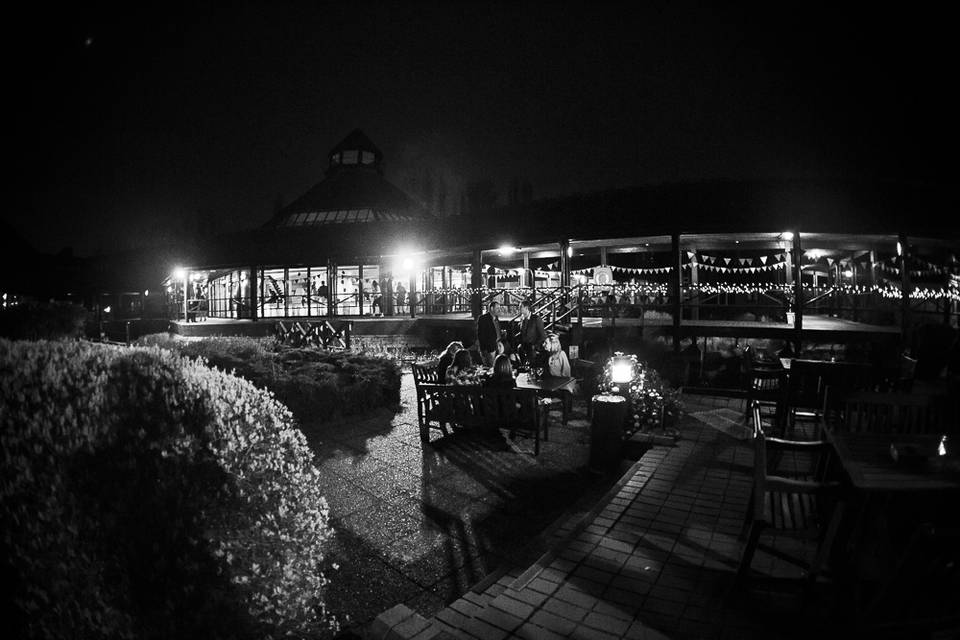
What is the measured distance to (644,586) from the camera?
2.87m

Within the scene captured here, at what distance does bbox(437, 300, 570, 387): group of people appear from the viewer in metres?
6.35

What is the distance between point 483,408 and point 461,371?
1.50 metres

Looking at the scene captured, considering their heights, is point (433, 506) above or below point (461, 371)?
below

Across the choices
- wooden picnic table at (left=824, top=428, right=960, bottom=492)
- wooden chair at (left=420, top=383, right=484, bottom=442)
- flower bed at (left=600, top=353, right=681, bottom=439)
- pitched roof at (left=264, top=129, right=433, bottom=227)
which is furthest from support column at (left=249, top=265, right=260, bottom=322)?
wooden picnic table at (left=824, top=428, right=960, bottom=492)

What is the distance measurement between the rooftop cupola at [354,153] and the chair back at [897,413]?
129 feet

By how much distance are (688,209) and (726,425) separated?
32.5ft

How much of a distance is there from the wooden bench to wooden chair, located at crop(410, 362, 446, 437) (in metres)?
0.02

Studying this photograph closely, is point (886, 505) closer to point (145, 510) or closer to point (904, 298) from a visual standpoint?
point (145, 510)

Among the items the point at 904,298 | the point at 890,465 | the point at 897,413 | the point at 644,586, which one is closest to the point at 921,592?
the point at 890,465

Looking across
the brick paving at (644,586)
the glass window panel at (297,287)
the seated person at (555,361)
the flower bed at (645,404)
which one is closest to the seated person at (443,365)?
the seated person at (555,361)

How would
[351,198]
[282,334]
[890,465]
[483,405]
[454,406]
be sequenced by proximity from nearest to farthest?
[890,465]
[483,405]
[454,406]
[282,334]
[351,198]

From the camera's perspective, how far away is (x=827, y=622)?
2.47 metres

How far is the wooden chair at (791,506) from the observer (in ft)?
8.66

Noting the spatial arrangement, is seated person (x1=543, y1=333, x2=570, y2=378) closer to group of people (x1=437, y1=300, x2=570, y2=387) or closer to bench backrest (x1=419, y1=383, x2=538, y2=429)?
group of people (x1=437, y1=300, x2=570, y2=387)
